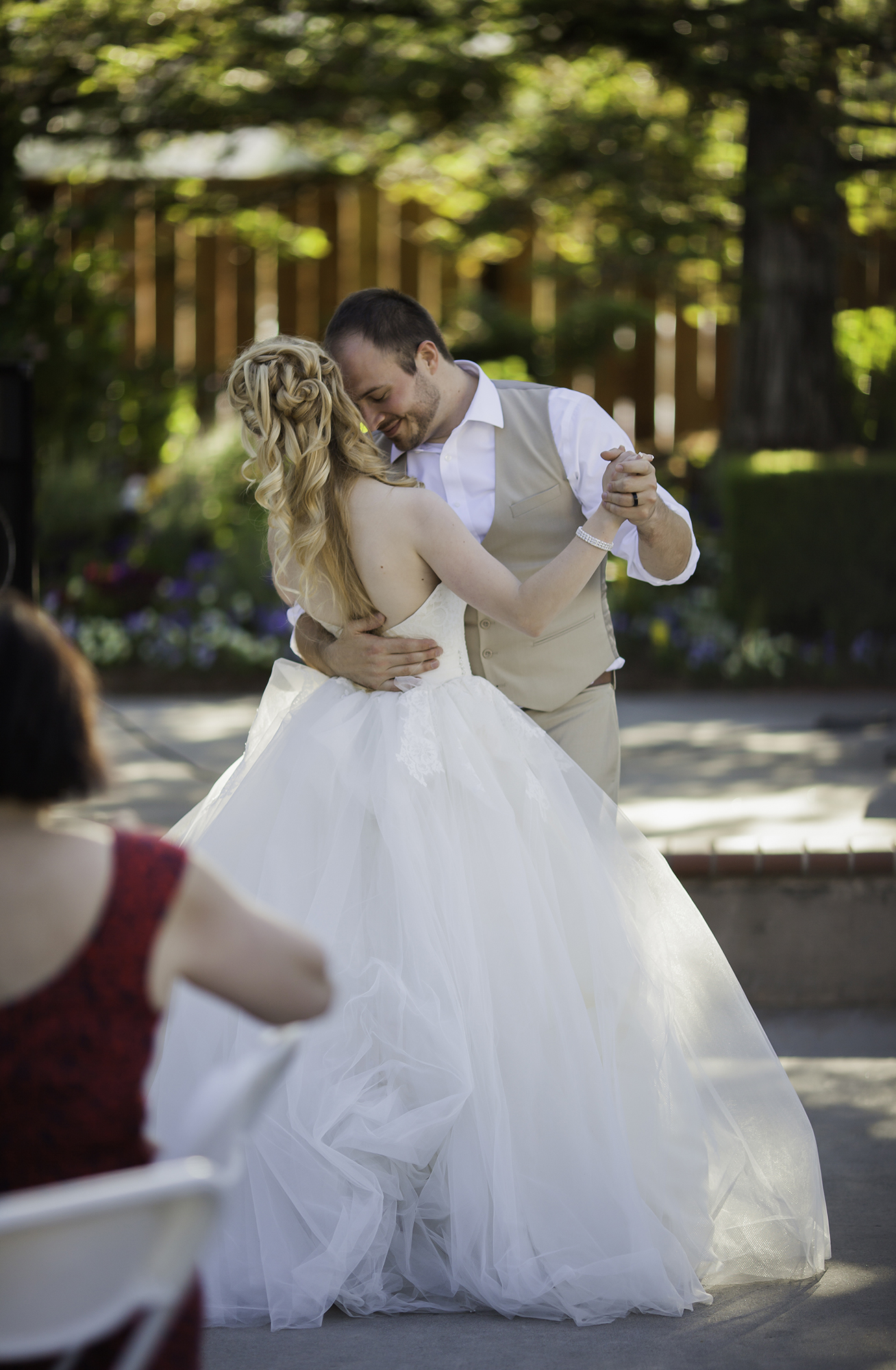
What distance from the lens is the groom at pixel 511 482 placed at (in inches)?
116

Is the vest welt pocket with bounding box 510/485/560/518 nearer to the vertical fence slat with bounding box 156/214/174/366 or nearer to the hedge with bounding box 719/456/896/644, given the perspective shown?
the hedge with bounding box 719/456/896/644

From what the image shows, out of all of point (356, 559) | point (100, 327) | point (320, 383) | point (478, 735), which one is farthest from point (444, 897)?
point (100, 327)

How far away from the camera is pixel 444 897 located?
8.66ft

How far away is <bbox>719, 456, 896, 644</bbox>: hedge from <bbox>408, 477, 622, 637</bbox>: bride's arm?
656 centimetres

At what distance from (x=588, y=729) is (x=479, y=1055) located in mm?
846

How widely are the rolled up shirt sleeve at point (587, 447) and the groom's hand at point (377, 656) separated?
1.61 feet

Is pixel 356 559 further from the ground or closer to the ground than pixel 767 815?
further from the ground

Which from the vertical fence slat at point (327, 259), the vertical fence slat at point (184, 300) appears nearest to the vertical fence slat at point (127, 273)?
the vertical fence slat at point (184, 300)

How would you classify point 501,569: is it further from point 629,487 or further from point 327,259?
point 327,259

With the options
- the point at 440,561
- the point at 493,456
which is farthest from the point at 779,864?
the point at 440,561

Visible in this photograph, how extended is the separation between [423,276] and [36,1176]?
41.4ft

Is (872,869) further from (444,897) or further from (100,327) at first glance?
(100,327)

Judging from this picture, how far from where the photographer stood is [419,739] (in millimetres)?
2766

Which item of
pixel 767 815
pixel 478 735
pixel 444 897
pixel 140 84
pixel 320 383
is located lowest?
pixel 767 815
